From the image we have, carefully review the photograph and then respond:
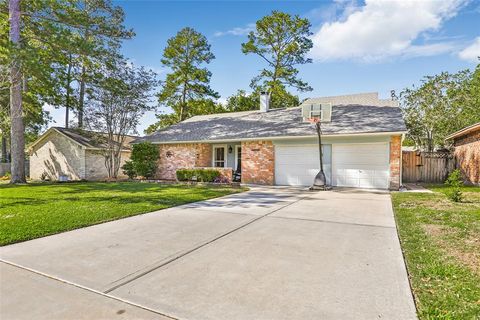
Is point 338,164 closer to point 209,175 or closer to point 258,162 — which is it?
point 258,162

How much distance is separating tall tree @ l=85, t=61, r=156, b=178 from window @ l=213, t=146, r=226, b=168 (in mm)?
4982

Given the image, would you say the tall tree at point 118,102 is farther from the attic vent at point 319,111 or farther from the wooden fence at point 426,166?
the wooden fence at point 426,166

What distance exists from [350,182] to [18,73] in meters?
15.9

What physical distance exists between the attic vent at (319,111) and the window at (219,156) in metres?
6.21

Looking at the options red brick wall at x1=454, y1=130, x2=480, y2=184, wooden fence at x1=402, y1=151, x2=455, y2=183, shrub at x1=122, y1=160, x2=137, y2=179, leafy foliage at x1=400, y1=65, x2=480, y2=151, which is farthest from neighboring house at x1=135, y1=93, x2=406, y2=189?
leafy foliage at x1=400, y1=65, x2=480, y2=151

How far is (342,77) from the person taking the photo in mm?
17594

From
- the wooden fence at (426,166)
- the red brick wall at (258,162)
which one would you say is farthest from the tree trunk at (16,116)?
the wooden fence at (426,166)

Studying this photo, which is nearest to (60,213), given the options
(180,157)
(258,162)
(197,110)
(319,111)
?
(258,162)

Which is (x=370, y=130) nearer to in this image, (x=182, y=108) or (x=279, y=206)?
(x=279, y=206)

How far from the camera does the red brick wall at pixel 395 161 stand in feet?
36.8

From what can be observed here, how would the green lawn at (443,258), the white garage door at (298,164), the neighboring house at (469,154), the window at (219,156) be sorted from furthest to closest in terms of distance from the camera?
the window at (219,156) → the neighboring house at (469,154) → the white garage door at (298,164) → the green lawn at (443,258)

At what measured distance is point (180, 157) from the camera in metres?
16.6

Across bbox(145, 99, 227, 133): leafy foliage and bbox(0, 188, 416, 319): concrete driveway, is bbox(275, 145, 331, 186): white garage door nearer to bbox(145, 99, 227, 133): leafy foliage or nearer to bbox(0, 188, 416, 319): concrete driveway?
bbox(0, 188, 416, 319): concrete driveway

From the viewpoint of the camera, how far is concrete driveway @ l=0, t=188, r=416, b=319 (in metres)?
2.45
